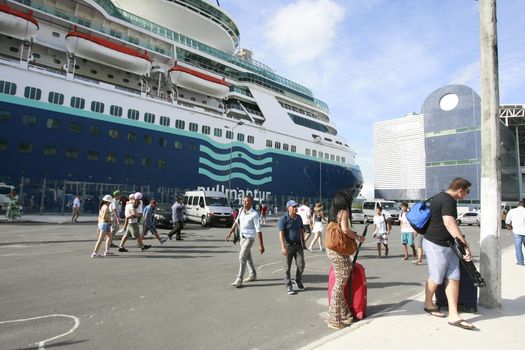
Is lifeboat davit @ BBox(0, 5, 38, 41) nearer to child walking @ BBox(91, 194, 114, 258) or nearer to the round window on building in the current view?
child walking @ BBox(91, 194, 114, 258)

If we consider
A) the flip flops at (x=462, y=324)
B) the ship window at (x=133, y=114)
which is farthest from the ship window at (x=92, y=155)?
the flip flops at (x=462, y=324)

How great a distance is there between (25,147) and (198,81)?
1476 cm

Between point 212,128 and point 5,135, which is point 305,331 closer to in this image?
point 5,135

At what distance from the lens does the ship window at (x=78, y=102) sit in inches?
912

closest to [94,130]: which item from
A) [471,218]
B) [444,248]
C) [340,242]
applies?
[340,242]

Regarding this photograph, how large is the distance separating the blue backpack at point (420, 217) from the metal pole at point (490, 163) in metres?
1.14

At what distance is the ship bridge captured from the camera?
32.8 metres

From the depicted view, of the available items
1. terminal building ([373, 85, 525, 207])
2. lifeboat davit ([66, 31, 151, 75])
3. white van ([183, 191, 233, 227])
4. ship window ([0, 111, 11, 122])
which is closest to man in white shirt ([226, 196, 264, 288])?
white van ([183, 191, 233, 227])

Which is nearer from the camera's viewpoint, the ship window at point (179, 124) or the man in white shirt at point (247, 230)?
the man in white shirt at point (247, 230)

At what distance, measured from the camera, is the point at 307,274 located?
7070mm

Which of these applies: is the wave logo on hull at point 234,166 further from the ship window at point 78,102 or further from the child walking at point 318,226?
the child walking at point 318,226

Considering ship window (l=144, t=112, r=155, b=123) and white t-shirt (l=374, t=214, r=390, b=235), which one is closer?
white t-shirt (l=374, t=214, r=390, b=235)

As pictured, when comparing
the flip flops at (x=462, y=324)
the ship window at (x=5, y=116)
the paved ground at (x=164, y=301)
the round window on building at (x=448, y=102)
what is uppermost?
the round window on building at (x=448, y=102)

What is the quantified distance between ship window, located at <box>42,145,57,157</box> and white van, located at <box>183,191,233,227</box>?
32.1ft
